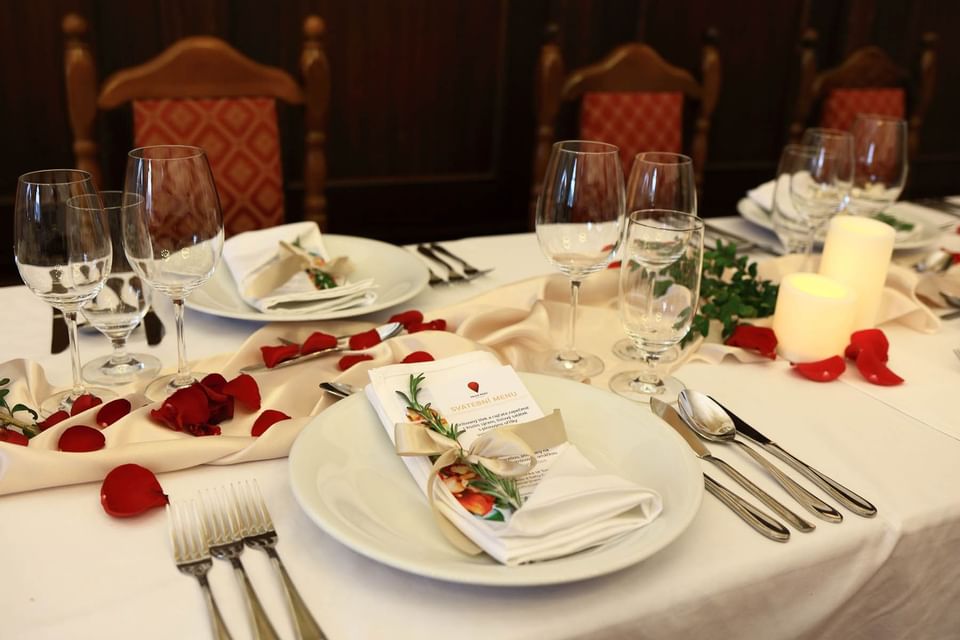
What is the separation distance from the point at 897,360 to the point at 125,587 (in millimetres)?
983

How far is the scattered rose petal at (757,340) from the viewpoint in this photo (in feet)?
3.71

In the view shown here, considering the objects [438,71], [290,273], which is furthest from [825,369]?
[438,71]

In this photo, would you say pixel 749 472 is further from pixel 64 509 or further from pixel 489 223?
pixel 489 223

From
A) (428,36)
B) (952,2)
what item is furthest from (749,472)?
(952,2)

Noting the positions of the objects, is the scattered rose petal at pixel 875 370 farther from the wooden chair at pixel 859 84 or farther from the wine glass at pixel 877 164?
the wooden chair at pixel 859 84

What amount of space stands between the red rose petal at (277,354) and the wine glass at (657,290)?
39cm

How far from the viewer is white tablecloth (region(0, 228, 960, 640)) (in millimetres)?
656

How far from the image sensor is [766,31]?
143 inches

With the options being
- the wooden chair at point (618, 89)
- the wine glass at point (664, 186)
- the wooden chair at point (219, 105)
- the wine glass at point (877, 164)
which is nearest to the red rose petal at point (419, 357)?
the wine glass at point (664, 186)

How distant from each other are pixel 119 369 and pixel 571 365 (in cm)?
54

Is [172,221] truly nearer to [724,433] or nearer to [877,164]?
[724,433]

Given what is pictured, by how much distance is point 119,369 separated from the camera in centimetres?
104

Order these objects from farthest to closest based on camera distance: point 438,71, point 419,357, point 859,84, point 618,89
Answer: point 438,71 → point 859,84 → point 618,89 → point 419,357

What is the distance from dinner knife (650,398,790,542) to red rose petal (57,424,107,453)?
576 millimetres
